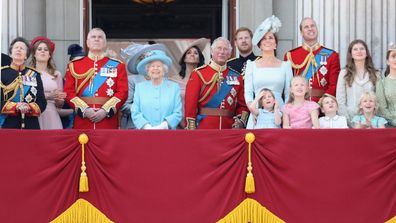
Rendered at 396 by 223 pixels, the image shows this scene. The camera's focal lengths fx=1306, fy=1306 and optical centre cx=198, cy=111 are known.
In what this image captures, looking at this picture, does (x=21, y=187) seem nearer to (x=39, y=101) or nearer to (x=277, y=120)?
(x=39, y=101)

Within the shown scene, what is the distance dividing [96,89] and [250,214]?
233 centimetres

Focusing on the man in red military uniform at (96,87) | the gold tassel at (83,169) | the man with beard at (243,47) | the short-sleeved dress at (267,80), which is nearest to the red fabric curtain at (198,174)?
the gold tassel at (83,169)

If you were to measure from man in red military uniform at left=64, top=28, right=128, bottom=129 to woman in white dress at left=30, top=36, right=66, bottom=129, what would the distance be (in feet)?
0.71

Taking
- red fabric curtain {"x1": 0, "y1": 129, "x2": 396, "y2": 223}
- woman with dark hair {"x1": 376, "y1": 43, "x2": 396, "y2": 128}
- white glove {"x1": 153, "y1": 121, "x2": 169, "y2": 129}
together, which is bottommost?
red fabric curtain {"x1": 0, "y1": 129, "x2": 396, "y2": 223}

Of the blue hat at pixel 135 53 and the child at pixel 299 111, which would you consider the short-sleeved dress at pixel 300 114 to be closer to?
the child at pixel 299 111

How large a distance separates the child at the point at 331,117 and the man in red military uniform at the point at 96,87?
79.8 inches

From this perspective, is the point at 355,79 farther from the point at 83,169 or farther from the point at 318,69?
the point at 83,169

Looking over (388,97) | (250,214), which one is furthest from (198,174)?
(388,97)

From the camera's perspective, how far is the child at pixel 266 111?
41.3ft

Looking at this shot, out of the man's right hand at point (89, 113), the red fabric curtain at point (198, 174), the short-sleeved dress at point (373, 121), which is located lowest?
the red fabric curtain at point (198, 174)

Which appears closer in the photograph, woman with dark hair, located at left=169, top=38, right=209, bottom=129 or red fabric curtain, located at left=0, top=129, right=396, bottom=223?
red fabric curtain, located at left=0, top=129, right=396, bottom=223

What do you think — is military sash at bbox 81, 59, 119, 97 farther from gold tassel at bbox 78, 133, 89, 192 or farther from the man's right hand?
gold tassel at bbox 78, 133, 89, 192

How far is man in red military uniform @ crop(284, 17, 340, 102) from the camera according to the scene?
13.4m

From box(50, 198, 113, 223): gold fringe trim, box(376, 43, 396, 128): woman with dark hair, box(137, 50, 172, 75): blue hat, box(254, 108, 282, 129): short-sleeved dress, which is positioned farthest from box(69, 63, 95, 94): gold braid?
→ box(376, 43, 396, 128): woman with dark hair
